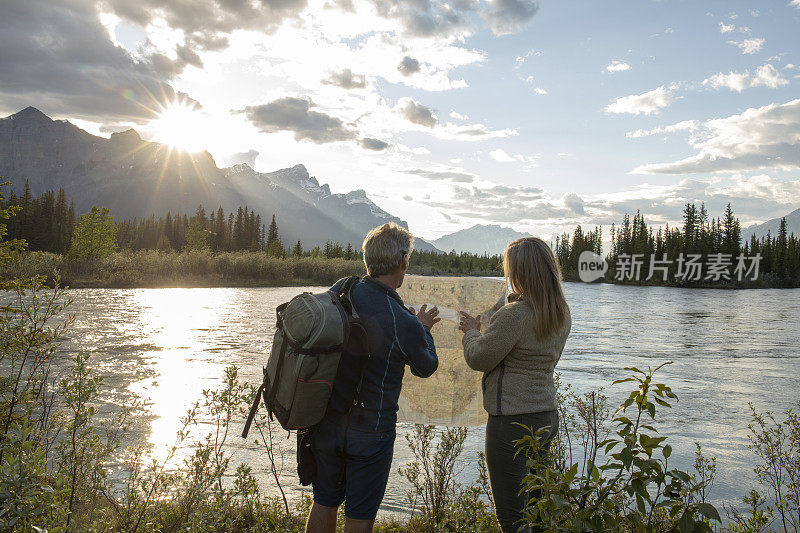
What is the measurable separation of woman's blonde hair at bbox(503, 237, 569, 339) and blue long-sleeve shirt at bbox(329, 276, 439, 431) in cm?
76

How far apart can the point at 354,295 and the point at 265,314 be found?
26.2 m

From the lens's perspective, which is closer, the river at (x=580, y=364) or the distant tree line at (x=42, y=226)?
the river at (x=580, y=364)

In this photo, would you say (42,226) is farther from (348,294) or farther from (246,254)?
(348,294)

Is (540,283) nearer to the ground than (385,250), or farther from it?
nearer to the ground

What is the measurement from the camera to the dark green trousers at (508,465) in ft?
10.9

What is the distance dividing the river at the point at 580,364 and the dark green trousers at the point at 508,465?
120 inches

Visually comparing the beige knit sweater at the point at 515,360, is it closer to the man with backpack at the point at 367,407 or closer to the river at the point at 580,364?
the man with backpack at the point at 367,407


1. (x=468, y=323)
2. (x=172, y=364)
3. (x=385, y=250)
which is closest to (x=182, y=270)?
(x=172, y=364)

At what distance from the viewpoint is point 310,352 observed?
2744mm

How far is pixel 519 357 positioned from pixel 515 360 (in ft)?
0.11

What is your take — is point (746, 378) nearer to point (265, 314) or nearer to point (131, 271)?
point (265, 314)

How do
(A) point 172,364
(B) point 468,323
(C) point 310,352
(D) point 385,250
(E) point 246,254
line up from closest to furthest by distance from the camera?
(C) point 310,352, (D) point 385,250, (B) point 468,323, (A) point 172,364, (E) point 246,254

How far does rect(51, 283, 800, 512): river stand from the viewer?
8031mm
